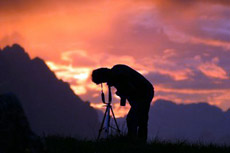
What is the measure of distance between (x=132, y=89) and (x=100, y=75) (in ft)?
4.24

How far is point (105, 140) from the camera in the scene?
10.5 meters

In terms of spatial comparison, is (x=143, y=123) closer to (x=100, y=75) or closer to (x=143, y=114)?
(x=143, y=114)

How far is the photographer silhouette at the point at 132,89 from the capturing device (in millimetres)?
11867

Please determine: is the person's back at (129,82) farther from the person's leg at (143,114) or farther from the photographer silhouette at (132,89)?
the person's leg at (143,114)

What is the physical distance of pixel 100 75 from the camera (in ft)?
38.4

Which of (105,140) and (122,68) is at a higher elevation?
(122,68)

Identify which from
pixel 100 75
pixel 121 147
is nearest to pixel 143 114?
pixel 100 75

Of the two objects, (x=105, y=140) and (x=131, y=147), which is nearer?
(x=131, y=147)

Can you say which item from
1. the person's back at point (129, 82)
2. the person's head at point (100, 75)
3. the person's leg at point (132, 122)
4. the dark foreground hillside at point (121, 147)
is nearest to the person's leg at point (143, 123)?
the person's leg at point (132, 122)

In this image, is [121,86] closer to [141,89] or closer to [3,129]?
[141,89]

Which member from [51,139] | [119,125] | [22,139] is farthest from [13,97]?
[119,125]

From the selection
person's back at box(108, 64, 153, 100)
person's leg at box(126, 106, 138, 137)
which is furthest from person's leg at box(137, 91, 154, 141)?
person's leg at box(126, 106, 138, 137)

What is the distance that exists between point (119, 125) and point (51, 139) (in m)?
2.41

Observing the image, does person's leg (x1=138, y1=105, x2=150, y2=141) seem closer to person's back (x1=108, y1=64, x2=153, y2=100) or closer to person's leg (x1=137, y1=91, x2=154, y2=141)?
person's leg (x1=137, y1=91, x2=154, y2=141)
